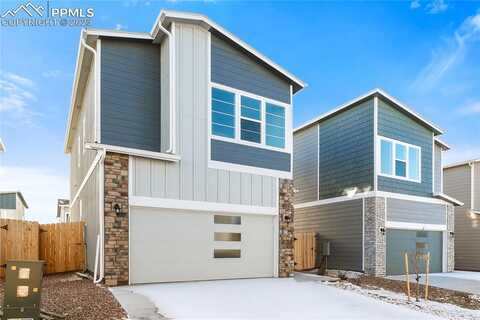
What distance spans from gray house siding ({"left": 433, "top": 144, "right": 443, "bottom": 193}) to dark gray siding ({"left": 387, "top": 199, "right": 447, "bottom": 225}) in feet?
2.87

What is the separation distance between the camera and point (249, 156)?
464 inches

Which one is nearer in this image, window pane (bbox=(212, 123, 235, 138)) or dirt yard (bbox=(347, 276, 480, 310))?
dirt yard (bbox=(347, 276, 480, 310))

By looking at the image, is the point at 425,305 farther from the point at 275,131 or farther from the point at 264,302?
the point at 275,131

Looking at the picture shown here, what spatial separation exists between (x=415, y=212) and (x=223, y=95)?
1012cm

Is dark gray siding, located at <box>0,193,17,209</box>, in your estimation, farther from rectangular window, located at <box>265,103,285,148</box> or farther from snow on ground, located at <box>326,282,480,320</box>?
snow on ground, located at <box>326,282,480,320</box>

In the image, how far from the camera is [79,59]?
11609 millimetres

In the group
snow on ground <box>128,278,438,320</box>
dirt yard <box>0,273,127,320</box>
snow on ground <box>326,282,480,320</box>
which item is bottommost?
snow on ground <box>326,282,480,320</box>

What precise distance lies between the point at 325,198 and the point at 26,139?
1402 centimetres

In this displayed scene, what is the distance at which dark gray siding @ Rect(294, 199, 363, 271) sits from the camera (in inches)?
597

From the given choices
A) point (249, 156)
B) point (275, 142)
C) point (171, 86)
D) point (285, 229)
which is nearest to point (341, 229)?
point (285, 229)

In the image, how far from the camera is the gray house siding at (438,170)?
17.6 m

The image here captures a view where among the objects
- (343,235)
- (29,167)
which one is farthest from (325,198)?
(29,167)

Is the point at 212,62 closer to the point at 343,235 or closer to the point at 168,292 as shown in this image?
the point at 168,292

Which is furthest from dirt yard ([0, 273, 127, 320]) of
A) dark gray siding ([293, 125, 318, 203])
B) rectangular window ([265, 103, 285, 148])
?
dark gray siding ([293, 125, 318, 203])
